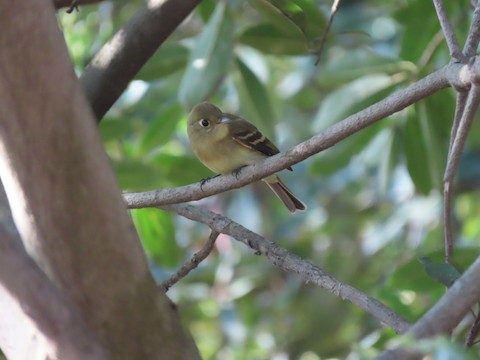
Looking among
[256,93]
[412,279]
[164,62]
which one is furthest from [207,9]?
[412,279]

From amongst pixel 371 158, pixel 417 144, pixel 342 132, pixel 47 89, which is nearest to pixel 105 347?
pixel 47 89

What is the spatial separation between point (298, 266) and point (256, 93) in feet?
5.65

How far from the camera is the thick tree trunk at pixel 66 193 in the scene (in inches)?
55.3

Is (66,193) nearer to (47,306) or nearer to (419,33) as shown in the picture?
(47,306)

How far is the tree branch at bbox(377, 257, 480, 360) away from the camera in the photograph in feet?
4.50

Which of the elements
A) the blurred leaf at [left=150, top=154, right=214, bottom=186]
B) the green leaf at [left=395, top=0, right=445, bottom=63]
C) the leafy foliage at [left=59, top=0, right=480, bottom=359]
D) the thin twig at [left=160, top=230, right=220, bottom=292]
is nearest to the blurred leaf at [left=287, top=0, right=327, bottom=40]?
the leafy foliage at [left=59, top=0, right=480, bottom=359]

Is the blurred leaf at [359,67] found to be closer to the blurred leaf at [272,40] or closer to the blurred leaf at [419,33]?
the blurred leaf at [419,33]

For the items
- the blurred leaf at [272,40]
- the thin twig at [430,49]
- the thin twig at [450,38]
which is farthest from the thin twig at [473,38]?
the blurred leaf at [272,40]

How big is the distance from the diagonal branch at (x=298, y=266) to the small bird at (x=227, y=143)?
1.05 meters

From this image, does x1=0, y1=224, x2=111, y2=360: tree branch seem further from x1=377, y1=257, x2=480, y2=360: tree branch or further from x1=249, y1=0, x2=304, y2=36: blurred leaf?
x1=249, y1=0, x2=304, y2=36: blurred leaf

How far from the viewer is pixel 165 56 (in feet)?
12.0

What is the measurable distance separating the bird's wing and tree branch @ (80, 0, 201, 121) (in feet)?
3.87

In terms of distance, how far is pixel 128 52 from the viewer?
2752 millimetres

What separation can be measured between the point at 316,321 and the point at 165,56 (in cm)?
187
